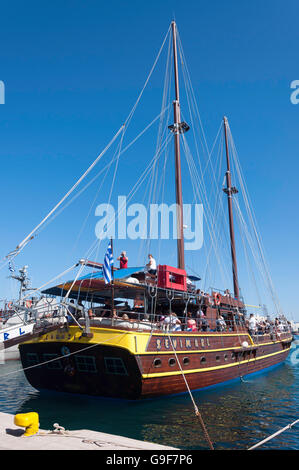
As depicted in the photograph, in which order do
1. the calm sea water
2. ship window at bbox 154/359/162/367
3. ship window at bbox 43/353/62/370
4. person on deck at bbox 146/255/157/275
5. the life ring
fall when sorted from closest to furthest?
1. the calm sea water
2. ship window at bbox 154/359/162/367
3. ship window at bbox 43/353/62/370
4. person on deck at bbox 146/255/157/275
5. the life ring

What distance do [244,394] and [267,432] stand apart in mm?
6815

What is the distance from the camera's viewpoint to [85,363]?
1466 cm

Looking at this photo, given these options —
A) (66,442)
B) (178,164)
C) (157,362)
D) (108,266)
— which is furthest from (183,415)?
→ (178,164)

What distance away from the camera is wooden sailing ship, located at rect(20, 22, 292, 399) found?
13.9 m

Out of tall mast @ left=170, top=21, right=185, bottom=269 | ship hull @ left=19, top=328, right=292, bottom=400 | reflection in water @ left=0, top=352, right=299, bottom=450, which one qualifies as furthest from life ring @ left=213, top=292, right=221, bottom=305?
reflection in water @ left=0, top=352, right=299, bottom=450

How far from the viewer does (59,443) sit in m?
7.59

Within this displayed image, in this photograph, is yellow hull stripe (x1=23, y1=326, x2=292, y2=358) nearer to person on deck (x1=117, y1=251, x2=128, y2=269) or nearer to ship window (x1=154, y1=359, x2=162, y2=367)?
ship window (x1=154, y1=359, x2=162, y2=367)

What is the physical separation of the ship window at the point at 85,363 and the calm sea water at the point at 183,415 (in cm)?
151

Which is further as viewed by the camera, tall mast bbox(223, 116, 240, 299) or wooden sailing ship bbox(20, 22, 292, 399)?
tall mast bbox(223, 116, 240, 299)

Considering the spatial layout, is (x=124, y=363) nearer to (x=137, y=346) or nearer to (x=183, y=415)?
(x=137, y=346)

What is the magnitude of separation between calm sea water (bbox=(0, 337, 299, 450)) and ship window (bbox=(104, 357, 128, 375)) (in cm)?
149

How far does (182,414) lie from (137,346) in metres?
3.13
